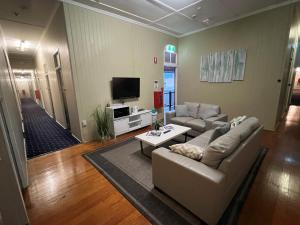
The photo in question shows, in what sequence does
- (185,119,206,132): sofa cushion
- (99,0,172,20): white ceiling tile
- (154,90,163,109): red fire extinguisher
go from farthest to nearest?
(154,90,163,109): red fire extinguisher
(185,119,206,132): sofa cushion
(99,0,172,20): white ceiling tile

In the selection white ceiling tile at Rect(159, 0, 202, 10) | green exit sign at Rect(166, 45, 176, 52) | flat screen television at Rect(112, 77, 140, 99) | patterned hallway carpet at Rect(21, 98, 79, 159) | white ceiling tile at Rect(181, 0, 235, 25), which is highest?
white ceiling tile at Rect(159, 0, 202, 10)

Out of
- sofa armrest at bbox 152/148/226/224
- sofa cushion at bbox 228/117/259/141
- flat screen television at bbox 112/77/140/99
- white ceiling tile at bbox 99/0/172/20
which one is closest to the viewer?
sofa armrest at bbox 152/148/226/224

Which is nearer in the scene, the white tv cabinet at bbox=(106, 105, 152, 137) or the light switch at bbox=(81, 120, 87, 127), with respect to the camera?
the light switch at bbox=(81, 120, 87, 127)

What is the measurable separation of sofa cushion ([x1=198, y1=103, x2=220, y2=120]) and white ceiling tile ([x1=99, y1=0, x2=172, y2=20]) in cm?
257

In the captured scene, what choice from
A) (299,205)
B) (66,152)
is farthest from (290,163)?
(66,152)

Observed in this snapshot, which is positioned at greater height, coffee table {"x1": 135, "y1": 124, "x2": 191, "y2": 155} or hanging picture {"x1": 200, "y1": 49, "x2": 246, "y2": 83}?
hanging picture {"x1": 200, "y1": 49, "x2": 246, "y2": 83}

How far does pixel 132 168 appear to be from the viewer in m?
2.42

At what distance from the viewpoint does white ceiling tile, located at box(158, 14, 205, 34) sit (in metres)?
3.95

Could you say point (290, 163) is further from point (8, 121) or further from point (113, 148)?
point (8, 121)

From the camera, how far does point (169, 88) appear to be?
6.07 metres

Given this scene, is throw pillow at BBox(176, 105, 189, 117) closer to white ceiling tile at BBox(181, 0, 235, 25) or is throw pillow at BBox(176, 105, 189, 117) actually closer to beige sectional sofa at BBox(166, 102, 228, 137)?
beige sectional sofa at BBox(166, 102, 228, 137)

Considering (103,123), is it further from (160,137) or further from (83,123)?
(160,137)

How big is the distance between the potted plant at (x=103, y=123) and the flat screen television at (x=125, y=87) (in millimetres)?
531

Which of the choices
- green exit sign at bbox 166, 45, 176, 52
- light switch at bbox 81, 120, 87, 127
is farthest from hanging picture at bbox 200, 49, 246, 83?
light switch at bbox 81, 120, 87, 127
